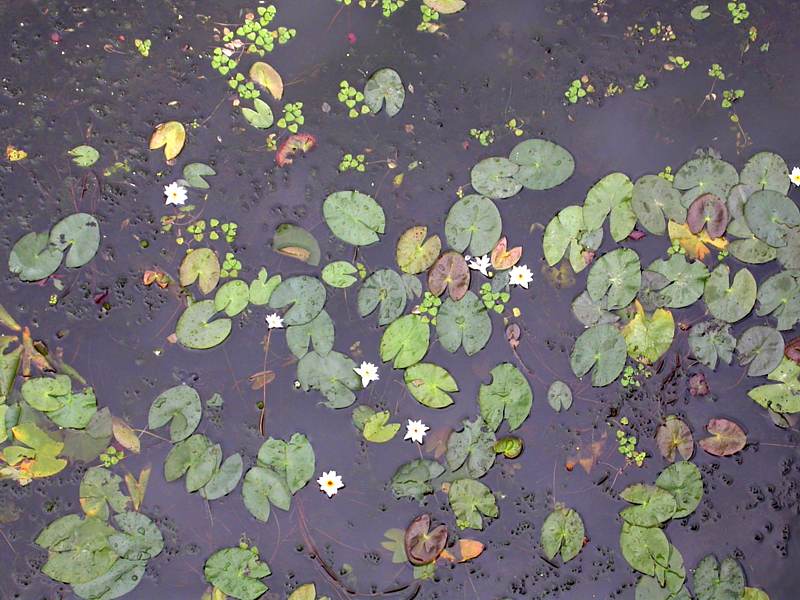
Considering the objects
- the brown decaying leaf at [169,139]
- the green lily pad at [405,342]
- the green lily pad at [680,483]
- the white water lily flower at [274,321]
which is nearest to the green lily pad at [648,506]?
the green lily pad at [680,483]

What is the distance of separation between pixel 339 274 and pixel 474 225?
49 centimetres

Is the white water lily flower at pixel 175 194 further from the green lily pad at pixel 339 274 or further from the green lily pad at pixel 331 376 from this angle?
the green lily pad at pixel 331 376

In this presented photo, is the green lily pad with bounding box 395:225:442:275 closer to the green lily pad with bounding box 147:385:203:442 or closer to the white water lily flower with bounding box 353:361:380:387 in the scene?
the white water lily flower with bounding box 353:361:380:387

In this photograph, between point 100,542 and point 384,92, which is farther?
point 384,92

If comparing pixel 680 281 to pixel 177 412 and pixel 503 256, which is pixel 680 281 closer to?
pixel 503 256

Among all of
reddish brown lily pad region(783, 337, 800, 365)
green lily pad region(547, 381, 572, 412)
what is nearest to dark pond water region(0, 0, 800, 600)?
green lily pad region(547, 381, 572, 412)

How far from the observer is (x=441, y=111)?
2.45 meters

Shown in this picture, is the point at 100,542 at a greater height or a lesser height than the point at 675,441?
lesser

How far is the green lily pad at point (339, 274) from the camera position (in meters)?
2.37

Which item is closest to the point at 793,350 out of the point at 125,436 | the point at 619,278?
the point at 619,278

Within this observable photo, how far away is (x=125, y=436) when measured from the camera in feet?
7.68

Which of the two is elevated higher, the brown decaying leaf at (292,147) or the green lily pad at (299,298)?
the brown decaying leaf at (292,147)

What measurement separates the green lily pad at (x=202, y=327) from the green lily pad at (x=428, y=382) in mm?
649

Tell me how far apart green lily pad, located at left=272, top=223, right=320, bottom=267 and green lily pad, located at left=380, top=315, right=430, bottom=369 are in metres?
0.36
